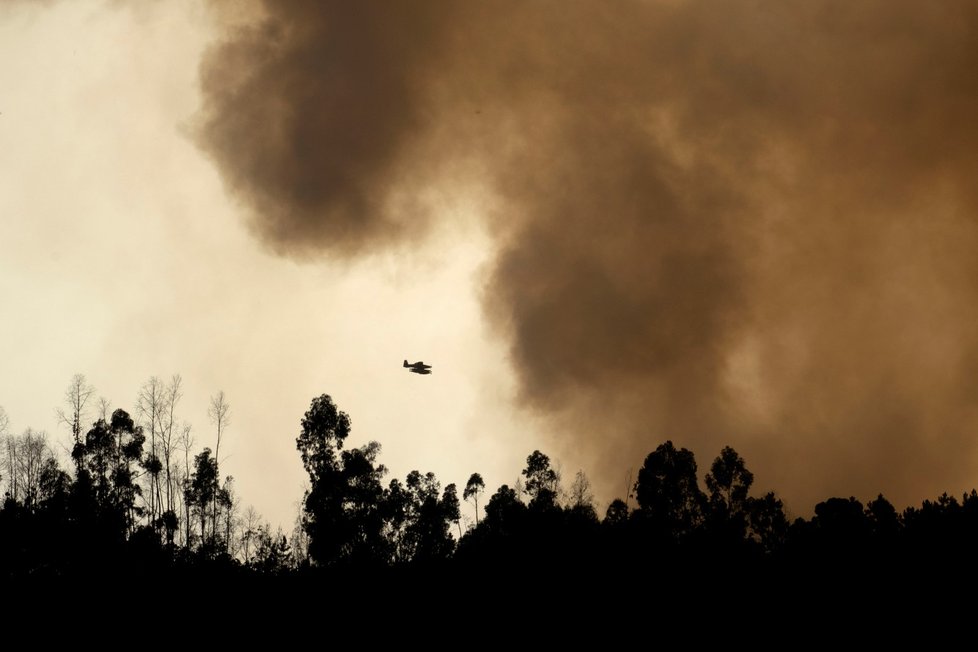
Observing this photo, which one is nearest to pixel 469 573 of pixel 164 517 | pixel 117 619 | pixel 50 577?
pixel 117 619

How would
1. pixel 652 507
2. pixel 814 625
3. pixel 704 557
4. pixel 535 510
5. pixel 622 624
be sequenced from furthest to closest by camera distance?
pixel 652 507 → pixel 535 510 → pixel 704 557 → pixel 622 624 → pixel 814 625

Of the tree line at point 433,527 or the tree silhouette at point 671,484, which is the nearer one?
the tree line at point 433,527

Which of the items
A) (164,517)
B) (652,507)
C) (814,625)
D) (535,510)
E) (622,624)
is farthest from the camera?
(652,507)

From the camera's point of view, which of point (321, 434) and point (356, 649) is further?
point (321, 434)

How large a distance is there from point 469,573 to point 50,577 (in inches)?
1001

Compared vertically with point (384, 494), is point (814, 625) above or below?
below

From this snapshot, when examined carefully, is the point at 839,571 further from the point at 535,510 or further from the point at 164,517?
the point at 164,517

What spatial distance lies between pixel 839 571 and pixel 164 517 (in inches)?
2272

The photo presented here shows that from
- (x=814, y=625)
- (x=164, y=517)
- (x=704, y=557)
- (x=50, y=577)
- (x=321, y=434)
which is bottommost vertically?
(x=814, y=625)

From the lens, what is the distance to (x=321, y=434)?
73.0 metres

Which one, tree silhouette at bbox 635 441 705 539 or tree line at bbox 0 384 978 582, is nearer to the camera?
tree line at bbox 0 384 978 582

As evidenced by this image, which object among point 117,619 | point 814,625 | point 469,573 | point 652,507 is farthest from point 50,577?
point 652,507

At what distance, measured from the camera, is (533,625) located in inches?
1555

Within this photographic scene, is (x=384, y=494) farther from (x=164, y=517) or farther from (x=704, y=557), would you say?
(x=704, y=557)
